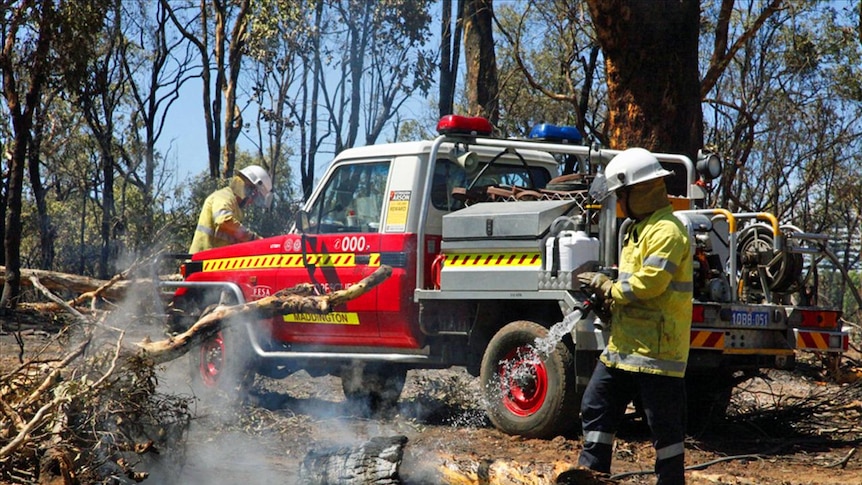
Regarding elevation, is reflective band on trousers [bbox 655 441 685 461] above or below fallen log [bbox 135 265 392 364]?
below

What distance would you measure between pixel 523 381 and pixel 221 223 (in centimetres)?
383

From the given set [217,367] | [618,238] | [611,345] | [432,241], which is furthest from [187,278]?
[611,345]

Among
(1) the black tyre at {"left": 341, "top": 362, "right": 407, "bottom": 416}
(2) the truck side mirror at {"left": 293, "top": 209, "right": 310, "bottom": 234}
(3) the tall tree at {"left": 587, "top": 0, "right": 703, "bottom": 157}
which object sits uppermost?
(3) the tall tree at {"left": 587, "top": 0, "right": 703, "bottom": 157}

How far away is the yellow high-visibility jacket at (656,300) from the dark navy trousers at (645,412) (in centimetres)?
10

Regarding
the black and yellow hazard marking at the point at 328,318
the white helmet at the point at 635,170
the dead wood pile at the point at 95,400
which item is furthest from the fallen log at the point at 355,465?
the black and yellow hazard marking at the point at 328,318

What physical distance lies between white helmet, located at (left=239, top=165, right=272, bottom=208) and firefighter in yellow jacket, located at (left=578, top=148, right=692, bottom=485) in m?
5.22

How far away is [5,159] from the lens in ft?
84.2

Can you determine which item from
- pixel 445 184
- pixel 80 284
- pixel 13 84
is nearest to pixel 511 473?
pixel 445 184

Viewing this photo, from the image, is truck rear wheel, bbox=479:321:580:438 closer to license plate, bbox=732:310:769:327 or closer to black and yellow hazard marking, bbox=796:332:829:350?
license plate, bbox=732:310:769:327

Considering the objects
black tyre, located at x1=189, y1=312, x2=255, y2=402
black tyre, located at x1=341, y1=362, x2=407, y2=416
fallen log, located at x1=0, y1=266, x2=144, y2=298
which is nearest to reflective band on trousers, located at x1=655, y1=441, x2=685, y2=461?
black tyre, located at x1=341, y1=362, x2=407, y2=416

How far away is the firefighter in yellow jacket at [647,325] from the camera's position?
5.02m

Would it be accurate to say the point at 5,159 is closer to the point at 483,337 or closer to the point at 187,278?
the point at 187,278

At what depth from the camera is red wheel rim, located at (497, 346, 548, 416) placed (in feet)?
23.6

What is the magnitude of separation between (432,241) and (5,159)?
20.7 meters
